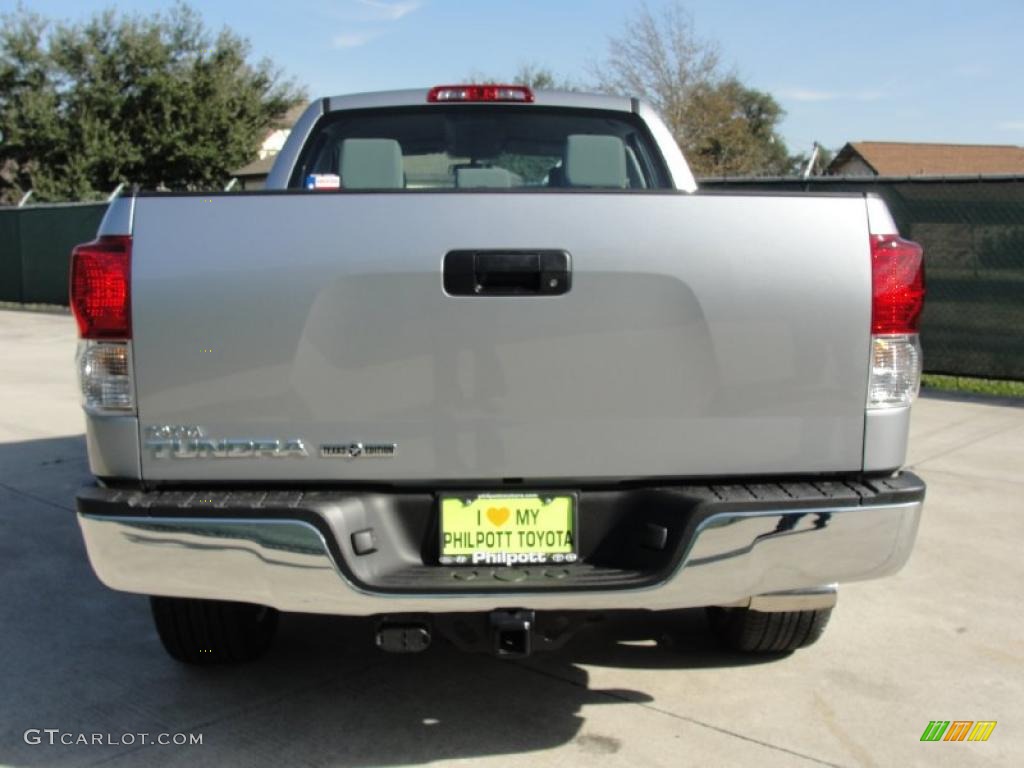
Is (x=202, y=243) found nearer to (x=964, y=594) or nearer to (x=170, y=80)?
(x=964, y=594)

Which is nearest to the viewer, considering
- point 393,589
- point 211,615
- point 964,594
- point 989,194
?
point 393,589

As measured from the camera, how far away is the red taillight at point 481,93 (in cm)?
455

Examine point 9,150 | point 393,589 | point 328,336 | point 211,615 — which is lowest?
point 211,615

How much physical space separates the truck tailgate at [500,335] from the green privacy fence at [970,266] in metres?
7.28

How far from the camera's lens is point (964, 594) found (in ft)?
15.1

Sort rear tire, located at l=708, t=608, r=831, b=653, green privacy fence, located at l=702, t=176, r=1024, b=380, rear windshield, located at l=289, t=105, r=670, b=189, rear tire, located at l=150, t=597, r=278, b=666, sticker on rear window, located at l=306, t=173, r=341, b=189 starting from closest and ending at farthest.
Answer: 1. rear tire, located at l=150, t=597, r=278, b=666
2. rear tire, located at l=708, t=608, r=831, b=653
3. sticker on rear window, located at l=306, t=173, r=341, b=189
4. rear windshield, located at l=289, t=105, r=670, b=189
5. green privacy fence, located at l=702, t=176, r=1024, b=380

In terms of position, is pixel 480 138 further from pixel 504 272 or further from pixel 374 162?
pixel 504 272

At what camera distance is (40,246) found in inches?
820

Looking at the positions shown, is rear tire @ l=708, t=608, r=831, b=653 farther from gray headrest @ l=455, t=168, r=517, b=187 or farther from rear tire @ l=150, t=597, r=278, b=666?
gray headrest @ l=455, t=168, r=517, b=187

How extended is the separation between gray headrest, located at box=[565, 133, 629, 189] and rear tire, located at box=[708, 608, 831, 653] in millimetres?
1677

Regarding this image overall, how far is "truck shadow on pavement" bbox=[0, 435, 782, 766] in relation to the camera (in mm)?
3262

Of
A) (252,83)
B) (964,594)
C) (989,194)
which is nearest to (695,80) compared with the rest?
(252,83)

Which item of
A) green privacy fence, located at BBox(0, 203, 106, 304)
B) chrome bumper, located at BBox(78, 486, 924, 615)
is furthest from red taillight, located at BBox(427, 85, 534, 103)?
green privacy fence, located at BBox(0, 203, 106, 304)

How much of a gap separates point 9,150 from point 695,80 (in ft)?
74.7
